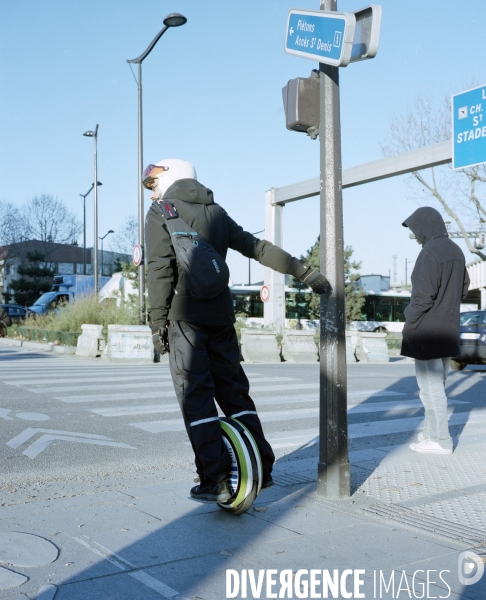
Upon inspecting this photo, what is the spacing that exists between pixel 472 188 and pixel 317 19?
87.8 feet

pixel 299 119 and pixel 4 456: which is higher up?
pixel 299 119

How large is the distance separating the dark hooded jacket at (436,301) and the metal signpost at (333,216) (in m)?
1.33

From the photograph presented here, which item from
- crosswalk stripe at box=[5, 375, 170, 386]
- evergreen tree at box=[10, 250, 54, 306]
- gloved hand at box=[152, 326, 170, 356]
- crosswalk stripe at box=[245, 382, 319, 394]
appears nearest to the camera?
gloved hand at box=[152, 326, 170, 356]

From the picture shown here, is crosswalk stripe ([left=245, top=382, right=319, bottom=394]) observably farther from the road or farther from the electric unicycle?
the electric unicycle

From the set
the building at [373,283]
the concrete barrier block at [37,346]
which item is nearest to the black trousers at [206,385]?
the concrete barrier block at [37,346]

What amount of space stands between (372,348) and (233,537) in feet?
56.4

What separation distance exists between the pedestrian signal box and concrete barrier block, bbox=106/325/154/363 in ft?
40.0

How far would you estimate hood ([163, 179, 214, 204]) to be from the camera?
3844mm

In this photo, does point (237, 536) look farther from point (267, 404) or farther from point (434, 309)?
point (267, 404)

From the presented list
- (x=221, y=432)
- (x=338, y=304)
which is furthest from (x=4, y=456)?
(x=338, y=304)

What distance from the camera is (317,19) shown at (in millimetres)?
4270

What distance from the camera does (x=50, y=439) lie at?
6.14 meters

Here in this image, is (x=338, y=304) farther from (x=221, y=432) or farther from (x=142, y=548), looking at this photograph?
(x=142, y=548)

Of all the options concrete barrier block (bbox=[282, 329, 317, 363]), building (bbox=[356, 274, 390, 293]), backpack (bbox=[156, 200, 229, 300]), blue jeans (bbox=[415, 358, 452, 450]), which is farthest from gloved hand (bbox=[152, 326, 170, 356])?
building (bbox=[356, 274, 390, 293])
